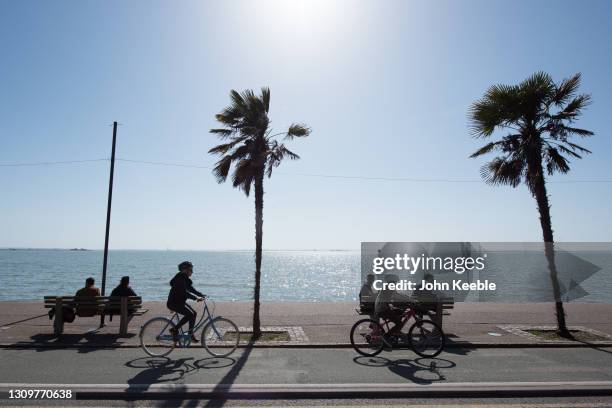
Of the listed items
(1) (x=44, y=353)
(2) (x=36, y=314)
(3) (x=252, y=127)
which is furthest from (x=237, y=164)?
(2) (x=36, y=314)

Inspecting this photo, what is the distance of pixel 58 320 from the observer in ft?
37.0

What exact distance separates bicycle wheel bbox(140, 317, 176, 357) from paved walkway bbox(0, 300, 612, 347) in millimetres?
1205

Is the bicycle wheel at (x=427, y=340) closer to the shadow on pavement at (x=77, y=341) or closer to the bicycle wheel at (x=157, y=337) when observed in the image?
the bicycle wheel at (x=157, y=337)

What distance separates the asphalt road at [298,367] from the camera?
7.41 meters

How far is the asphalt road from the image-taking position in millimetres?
7406

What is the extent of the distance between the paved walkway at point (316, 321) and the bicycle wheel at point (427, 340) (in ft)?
4.78

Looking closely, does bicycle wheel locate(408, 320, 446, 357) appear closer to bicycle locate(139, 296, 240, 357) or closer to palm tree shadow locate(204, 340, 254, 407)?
palm tree shadow locate(204, 340, 254, 407)

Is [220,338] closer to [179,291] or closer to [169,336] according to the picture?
[169,336]

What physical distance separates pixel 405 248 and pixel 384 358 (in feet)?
62.0

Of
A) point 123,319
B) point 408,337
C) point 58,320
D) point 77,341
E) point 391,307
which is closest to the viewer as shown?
point 408,337

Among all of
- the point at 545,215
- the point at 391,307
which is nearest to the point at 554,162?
the point at 545,215

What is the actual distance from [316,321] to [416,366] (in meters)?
5.61

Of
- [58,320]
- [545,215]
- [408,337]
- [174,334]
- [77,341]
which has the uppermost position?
[545,215]


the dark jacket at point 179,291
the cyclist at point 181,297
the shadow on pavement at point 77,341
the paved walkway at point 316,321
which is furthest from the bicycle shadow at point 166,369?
the paved walkway at point 316,321
